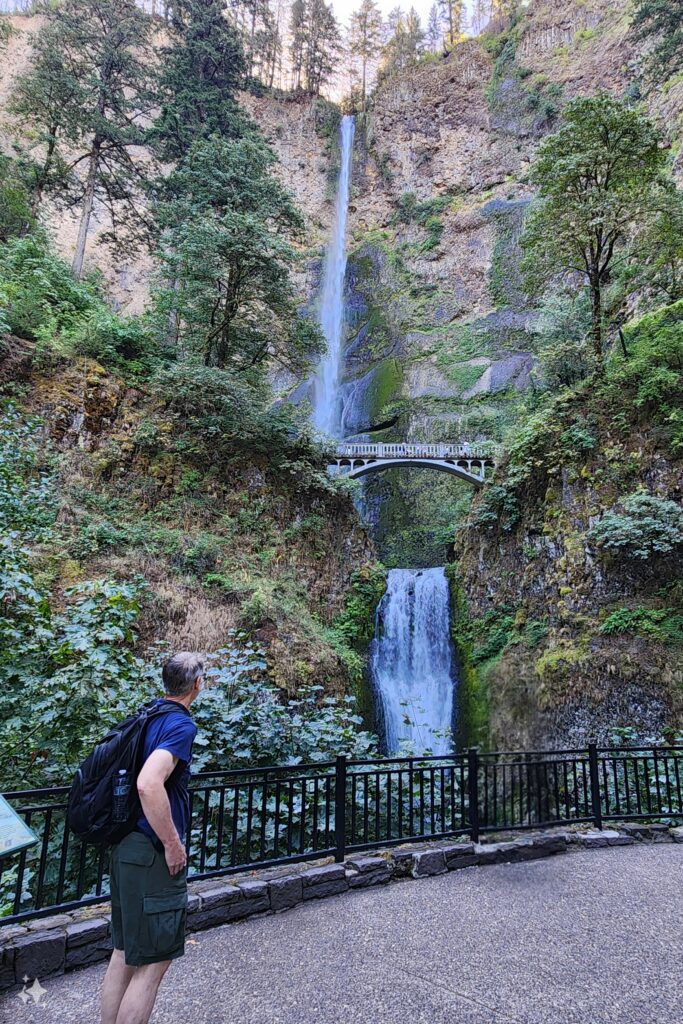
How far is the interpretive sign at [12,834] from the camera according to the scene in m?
2.38

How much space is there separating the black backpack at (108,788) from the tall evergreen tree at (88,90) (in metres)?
20.0

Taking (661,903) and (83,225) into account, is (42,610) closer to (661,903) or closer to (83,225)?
(661,903)

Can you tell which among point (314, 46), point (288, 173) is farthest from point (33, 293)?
point (314, 46)

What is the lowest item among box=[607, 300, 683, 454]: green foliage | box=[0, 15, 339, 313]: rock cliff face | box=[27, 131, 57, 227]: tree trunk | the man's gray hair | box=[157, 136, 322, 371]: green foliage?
the man's gray hair

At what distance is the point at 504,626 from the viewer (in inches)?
538

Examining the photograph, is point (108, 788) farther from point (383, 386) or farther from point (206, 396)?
point (383, 386)

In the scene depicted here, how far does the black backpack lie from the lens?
2330mm

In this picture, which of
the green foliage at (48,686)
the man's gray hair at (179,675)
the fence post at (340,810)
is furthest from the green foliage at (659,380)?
the man's gray hair at (179,675)

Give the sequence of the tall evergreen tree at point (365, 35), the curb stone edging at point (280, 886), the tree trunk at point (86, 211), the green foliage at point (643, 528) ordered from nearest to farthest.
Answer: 1. the curb stone edging at point (280, 886)
2. the green foliage at point (643, 528)
3. the tree trunk at point (86, 211)
4. the tall evergreen tree at point (365, 35)

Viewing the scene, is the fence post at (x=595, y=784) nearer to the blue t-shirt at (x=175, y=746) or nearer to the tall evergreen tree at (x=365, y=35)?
the blue t-shirt at (x=175, y=746)

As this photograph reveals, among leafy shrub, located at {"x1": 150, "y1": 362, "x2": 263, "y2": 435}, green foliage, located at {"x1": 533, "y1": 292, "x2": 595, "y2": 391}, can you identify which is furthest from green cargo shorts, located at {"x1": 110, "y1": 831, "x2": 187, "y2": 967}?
green foliage, located at {"x1": 533, "y1": 292, "x2": 595, "y2": 391}

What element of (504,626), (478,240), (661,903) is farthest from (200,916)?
(478,240)

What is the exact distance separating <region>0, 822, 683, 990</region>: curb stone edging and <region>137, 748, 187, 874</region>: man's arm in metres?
1.86

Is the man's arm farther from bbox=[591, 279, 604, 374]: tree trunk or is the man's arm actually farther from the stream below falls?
bbox=[591, 279, 604, 374]: tree trunk
